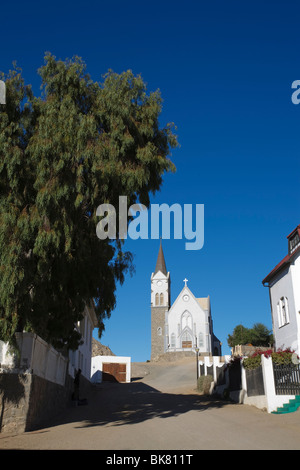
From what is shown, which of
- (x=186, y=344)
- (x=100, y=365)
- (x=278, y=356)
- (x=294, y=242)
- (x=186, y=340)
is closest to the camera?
(x=278, y=356)

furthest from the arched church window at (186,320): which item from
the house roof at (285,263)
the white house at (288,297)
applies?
the white house at (288,297)

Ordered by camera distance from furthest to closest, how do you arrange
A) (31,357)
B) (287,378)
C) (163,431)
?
(287,378) → (31,357) → (163,431)

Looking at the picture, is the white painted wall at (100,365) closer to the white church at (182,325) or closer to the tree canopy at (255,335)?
the tree canopy at (255,335)

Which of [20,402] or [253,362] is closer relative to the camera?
[20,402]

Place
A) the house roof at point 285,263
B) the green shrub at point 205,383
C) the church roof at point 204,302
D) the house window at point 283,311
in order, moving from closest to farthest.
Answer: the house roof at point 285,263 → the house window at point 283,311 → the green shrub at point 205,383 → the church roof at point 204,302

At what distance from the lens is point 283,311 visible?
22594mm

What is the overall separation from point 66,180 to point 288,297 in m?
15.0

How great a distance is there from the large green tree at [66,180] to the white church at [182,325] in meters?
56.8

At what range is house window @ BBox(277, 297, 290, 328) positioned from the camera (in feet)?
71.9

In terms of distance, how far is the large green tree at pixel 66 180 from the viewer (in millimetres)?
10562

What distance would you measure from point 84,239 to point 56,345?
4.35 m

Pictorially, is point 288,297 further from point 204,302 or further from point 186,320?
point 204,302

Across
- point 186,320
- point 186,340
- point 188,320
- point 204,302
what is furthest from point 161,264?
point 186,340
